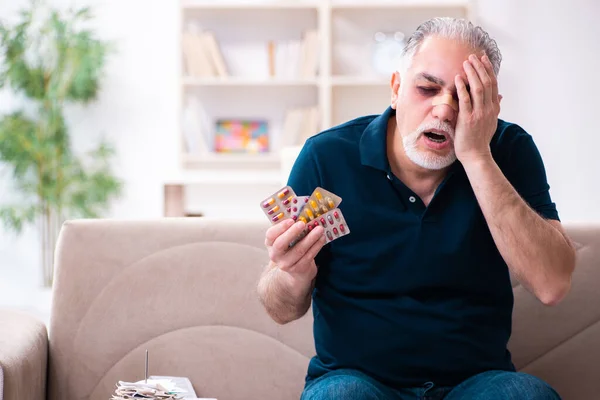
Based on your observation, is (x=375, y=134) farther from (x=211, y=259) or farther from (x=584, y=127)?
(x=584, y=127)

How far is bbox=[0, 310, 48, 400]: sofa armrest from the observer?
4.56ft

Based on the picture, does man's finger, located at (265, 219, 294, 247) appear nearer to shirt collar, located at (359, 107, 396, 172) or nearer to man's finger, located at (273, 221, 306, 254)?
man's finger, located at (273, 221, 306, 254)

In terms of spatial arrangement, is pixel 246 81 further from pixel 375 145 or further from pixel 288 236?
pixel 288 236

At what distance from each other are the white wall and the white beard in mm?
3595

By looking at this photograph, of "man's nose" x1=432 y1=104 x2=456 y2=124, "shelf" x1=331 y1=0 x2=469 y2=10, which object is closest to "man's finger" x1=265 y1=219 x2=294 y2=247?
"man's nose" x1=432 y1=104 x2=456 y2=124

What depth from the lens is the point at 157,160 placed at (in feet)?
16.8

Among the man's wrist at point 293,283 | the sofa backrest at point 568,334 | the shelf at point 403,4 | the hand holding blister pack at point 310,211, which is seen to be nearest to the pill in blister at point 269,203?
the hand holding blister pack at point 310,211

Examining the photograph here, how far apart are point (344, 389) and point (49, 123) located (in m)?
3.87

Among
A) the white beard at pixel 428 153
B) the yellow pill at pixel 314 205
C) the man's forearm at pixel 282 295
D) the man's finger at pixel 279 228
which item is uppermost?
the white beard at pixel 428 153

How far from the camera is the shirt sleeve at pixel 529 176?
157 centimetres

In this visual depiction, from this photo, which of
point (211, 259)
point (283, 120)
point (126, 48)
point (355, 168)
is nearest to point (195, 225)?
point (211, 259)

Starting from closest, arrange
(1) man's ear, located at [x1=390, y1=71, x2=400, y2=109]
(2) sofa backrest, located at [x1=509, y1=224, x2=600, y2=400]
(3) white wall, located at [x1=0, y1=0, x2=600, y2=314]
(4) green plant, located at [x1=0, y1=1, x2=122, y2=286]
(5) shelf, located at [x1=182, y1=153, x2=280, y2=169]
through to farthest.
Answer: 1. (1) man's ear, located at [x1=390, y1=71, x2=400, y2=109]
2. (2) sofa backrest, located at [x1=509, y1=224, x2=600, y2=400]
3. (4) green plant, located at [x1=0, y1=1, x2=122, y2=286]
4. (5) shelf, located at [x1=182, y1=153, x2=280, y2=169]
5. (3) white wall, located at [x1=0, y1=0, x2=600, y2=314]

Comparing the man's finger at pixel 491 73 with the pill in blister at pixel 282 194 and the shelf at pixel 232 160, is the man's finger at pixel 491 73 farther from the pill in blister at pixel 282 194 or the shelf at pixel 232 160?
the shelf at pixel 232 160

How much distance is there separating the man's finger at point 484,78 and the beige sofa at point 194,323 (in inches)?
18.2
